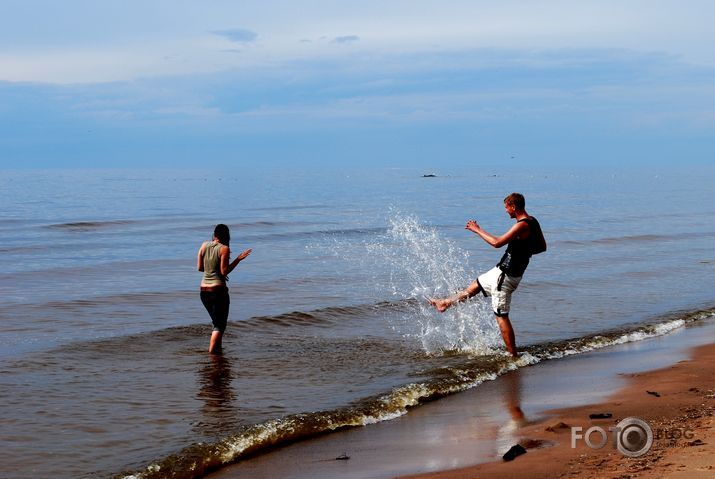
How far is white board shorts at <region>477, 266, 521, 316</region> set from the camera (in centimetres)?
1071

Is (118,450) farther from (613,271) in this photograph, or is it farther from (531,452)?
(613,271)

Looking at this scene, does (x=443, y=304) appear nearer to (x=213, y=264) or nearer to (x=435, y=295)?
(x=213, y=264)

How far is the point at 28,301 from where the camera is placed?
17344 millimetres

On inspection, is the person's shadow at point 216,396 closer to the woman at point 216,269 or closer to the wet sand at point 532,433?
the woman at point 216,269

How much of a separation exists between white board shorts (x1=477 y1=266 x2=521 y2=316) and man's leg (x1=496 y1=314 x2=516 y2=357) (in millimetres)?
169

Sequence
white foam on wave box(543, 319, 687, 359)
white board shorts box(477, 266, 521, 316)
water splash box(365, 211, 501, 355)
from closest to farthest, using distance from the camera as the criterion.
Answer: white board shorts box(477, 266, 521, 316), white foam on wave box(543, 319, 687, 359), water splash box(365, 211, 501, 355)

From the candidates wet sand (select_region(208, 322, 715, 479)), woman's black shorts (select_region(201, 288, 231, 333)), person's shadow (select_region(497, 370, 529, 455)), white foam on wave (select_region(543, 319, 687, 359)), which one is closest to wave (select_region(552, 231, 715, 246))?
white foam on wave (select_region(543, 319, 687, 359))

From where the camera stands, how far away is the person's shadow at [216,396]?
8344 millimetres

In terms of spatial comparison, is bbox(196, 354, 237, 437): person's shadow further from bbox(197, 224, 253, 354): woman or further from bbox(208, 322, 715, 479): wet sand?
bbox(208, 322, 715, 479): wet sand

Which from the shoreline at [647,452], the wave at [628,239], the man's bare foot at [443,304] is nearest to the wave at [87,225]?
the wave at [628,239]

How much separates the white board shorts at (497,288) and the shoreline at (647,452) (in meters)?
1.90

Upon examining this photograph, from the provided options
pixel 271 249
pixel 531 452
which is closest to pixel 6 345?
pixel 531 452

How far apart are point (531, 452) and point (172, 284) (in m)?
14.4

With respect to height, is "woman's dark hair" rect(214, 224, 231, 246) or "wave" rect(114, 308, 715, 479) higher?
"woman's dark hair" rect(214, 224, 231, 246)
